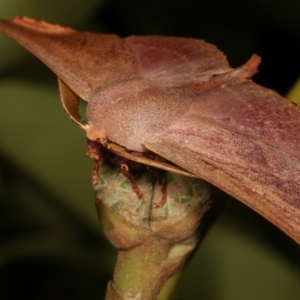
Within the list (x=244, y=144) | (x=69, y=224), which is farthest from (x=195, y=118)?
(x=69, y=224)

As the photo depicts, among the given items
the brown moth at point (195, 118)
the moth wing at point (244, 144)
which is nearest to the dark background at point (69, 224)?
the brown moth at point (195, 118)

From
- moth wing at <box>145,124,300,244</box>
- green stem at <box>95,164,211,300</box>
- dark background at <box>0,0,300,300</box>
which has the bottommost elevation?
dark background at <box>0,0,300,300</box>

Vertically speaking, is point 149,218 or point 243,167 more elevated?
point 243,167

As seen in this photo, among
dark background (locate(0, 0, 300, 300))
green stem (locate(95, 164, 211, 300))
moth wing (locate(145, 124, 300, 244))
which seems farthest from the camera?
dark background (locate(0, 0, 300, 300))

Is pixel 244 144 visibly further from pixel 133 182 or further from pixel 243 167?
pixel 133 182

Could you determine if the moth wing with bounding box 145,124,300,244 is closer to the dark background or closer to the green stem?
the green stem

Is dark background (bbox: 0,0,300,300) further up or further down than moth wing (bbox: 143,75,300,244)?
further down

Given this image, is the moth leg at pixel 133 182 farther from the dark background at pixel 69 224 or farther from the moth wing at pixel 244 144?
the dark background at pixel 69 224

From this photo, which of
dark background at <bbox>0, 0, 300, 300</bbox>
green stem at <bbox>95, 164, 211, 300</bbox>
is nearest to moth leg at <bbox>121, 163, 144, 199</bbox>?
green stem at <bbox>95, 164, 211, 300</bbox>
